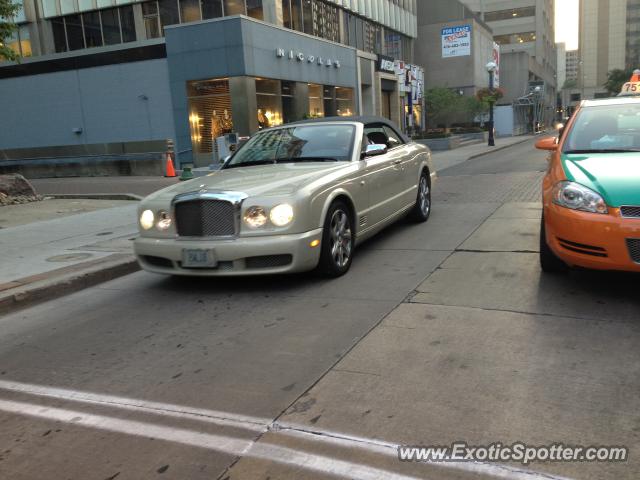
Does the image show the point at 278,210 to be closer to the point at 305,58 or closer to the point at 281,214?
the point at 281,214

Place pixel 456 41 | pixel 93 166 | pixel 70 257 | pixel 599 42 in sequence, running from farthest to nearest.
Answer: pixel 599 42 → pixel 456 41 → pixel 93 166 → pixel 70 257

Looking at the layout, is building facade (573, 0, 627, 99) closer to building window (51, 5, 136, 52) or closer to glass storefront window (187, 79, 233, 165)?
building window (51, 5, 136, 52)

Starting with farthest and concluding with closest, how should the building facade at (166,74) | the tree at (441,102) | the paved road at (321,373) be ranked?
the tree at (441,102) < the building facade at (166,74) < the paved road at (321,373)

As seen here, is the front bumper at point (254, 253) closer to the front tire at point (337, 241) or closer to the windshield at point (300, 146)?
the front tire at point (337, 241)

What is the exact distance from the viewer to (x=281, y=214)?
5.38 meters

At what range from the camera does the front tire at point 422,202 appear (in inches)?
343

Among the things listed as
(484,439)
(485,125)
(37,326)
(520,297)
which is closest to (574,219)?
(520,297)

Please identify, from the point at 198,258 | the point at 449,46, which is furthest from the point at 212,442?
the point at 449,46

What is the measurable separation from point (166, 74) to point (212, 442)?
24335mm

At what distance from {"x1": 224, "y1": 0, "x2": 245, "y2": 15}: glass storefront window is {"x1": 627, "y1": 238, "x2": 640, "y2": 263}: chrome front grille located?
24356 mm

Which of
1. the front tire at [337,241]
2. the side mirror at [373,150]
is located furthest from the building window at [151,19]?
the front tire at [337,241]

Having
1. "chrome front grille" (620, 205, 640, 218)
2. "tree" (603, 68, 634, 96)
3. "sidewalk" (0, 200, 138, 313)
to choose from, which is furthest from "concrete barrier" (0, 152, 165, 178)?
"tree" (603, 68, 634, 96)

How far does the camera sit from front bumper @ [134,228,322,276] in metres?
5.34

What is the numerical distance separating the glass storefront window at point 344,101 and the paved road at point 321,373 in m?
26.9
